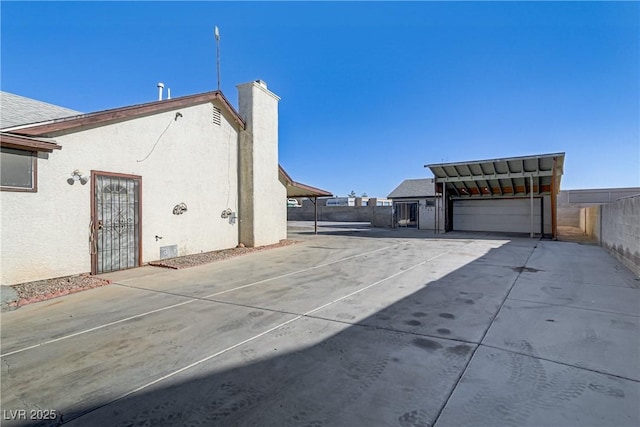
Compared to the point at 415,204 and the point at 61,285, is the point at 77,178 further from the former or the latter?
the point at 415,204

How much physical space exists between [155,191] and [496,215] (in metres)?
19.3

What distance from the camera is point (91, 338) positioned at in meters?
3.64

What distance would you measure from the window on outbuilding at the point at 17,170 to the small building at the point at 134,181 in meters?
0.01

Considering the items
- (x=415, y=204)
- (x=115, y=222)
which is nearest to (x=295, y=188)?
(x=115, y=222)

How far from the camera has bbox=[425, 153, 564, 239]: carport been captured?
15758mm

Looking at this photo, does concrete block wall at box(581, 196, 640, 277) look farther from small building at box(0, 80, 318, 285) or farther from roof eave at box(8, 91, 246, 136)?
roof eave at box(8, 91, 246, 136)

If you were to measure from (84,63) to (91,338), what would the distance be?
9.88 meters

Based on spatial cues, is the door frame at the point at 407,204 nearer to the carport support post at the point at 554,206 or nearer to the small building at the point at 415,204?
the small building at the point at 415,204

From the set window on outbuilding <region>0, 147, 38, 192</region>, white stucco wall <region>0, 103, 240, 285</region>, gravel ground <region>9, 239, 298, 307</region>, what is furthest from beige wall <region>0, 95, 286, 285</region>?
gravel ground <region>9, 239, 298, 307</region>

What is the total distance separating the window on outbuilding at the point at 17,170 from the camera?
568 cm

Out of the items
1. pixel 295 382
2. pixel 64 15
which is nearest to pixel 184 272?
pixel 295 382

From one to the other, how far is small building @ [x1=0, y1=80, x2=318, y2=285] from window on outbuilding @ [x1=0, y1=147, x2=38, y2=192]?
0.01m

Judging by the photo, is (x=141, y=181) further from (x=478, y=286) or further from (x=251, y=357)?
(x=478, y=286)

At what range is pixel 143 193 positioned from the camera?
820 cm
